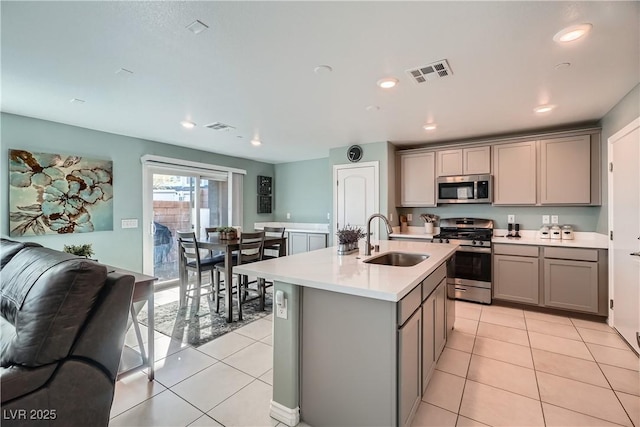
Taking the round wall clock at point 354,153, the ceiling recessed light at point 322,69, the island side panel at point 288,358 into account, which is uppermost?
the ceiling recessed light at point 322,69

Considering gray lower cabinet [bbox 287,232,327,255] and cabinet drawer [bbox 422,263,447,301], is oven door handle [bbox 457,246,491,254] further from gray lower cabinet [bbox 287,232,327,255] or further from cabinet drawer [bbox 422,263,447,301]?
gray lower cabinet [bbox 287,232,327,255]

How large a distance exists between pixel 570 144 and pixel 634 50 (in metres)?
1.91

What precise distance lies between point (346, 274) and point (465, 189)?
3.31m

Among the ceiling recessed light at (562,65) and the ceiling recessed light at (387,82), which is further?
the ceiling recessed light at (387,82)

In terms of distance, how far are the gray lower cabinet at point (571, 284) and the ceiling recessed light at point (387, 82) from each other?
289 centimetres

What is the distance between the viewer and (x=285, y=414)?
5.73 feet

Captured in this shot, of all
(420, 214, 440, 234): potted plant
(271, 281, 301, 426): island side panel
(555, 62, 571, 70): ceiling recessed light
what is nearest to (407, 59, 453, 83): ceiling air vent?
→ (555, 62, 571, 70): ceiling recessed light

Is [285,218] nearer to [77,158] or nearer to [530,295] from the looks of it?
[77,158]

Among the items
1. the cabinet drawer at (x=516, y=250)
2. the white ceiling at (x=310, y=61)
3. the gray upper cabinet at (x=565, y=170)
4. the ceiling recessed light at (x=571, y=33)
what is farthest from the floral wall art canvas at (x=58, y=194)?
the gray upper cabinet at (x=565, y=170)

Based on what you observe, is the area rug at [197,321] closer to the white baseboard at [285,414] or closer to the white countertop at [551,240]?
the white baseboard at [285,414]

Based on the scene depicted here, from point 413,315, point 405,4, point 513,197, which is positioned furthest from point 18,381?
point 513,197

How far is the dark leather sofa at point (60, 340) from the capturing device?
3.92 ft

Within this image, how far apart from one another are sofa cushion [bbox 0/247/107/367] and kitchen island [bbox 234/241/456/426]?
0.75 metres

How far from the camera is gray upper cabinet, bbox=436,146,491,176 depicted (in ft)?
13.6
